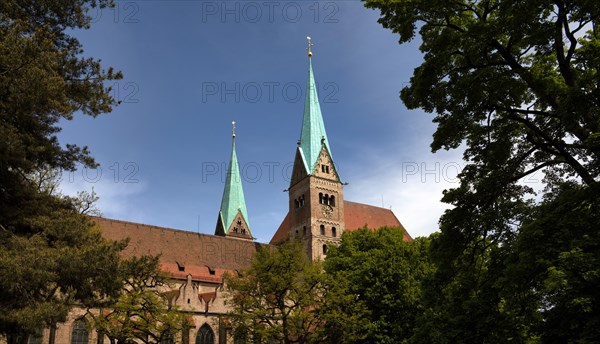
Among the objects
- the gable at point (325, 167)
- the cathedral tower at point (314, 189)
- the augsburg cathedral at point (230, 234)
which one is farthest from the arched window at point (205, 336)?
the gable at point (325, 167)

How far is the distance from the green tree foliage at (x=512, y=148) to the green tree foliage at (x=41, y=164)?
28.1ft

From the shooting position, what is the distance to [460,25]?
39.8 feet

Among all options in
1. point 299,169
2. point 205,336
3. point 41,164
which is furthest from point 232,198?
point 41,164

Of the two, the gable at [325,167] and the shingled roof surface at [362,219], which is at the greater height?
the gable at [325,167]

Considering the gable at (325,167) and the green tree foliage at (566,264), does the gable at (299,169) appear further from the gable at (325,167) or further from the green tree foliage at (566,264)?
the green tree foliage at (566,264)

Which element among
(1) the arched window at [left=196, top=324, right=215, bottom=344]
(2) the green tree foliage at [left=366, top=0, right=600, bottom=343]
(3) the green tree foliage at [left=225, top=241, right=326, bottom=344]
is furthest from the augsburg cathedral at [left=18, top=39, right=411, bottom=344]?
(2) the green tree foliage at [left=366, top=0, right=600, bottom=343]

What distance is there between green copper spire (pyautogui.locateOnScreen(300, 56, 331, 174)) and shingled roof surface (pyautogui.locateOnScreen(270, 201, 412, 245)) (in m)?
8.06

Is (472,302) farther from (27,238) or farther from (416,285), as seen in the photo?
(416,285)

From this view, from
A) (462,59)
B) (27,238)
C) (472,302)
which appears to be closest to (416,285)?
(472,302)

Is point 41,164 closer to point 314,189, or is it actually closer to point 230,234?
point 314,189

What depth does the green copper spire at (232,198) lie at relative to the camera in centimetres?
6506

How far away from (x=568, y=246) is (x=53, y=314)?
11.9 meters

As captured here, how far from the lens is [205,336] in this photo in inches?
1449

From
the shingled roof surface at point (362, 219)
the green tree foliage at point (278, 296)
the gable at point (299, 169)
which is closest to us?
the green tree foliage at point (278, 296)
